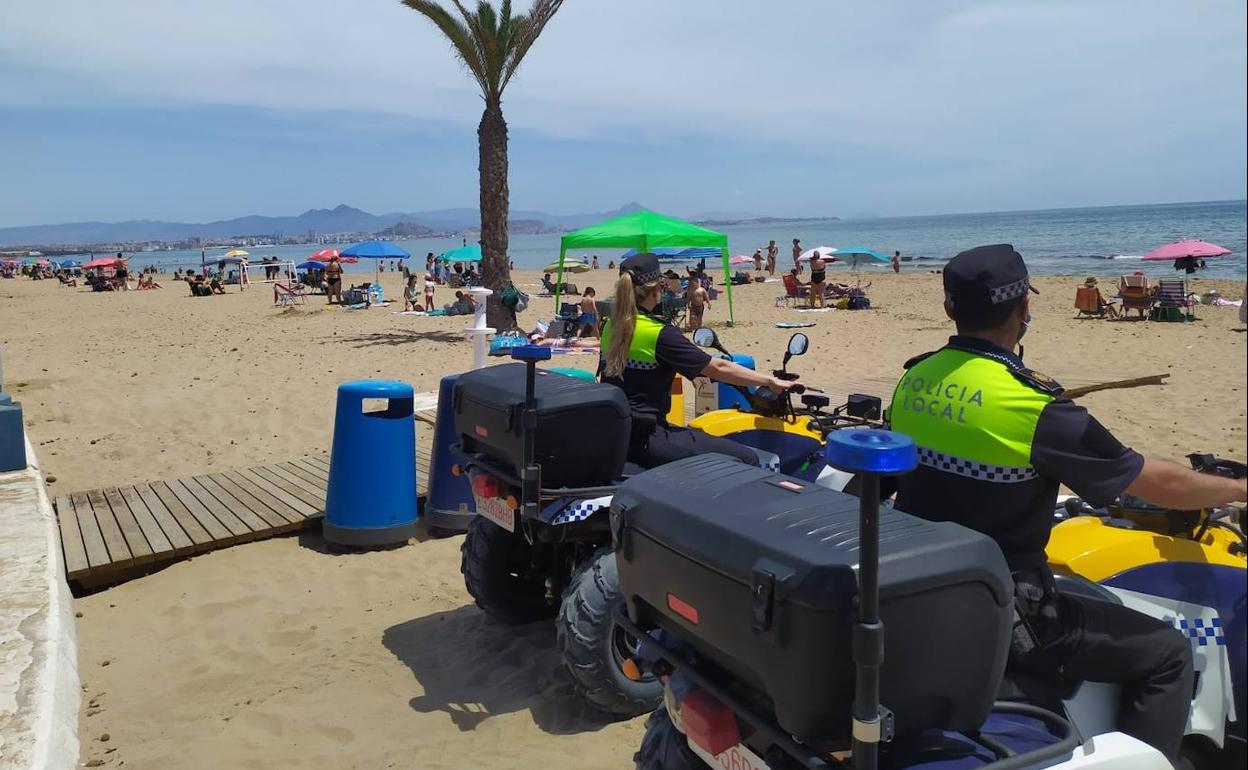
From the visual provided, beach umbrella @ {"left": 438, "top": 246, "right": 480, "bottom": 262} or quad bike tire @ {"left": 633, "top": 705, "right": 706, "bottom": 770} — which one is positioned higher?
beach umbrella @ {"left": 438, "top": 246, "right": 480, "bottom": 262}

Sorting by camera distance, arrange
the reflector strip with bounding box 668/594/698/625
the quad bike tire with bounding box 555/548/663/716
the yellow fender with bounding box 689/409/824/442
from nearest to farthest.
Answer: the reflector strip with bounding box 668/594/698/625
the quad bike tire with bounding box 555/548/663/716
the yellow fender with bounding box 689/409/824/442

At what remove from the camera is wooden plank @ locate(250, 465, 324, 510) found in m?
6.24

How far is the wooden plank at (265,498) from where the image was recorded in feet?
19.6

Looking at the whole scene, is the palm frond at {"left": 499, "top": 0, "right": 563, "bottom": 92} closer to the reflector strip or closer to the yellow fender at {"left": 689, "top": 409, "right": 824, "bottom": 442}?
the yellow fender at {"left": 689, "top": 409, "right": 824, "bottom": 442}

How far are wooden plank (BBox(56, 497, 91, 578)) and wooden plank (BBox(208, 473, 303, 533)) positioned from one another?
3.20 feet

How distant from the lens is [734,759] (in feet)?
6.61

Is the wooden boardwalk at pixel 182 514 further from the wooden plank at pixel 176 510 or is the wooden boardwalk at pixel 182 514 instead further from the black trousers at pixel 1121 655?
the black trousers at pixel 1121 655

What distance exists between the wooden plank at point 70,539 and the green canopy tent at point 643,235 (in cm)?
1133

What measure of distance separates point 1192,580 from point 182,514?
5.77 meters

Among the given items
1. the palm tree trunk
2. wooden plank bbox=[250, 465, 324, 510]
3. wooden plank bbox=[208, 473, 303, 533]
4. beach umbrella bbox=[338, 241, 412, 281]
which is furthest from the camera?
beach umbrella bbox=[338, 241, 412, 281]

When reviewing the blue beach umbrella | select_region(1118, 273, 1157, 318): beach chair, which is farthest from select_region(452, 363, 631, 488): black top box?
the blue beach umbrella

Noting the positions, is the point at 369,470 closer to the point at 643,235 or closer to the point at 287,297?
the point at 643,235

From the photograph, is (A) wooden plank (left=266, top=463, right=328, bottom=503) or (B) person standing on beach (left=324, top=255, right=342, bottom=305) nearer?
(A) wooden plank (left=266, top=463, right=328, bottom=503)

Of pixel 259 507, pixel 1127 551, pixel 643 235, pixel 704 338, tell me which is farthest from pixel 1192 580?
pixel 643 235
